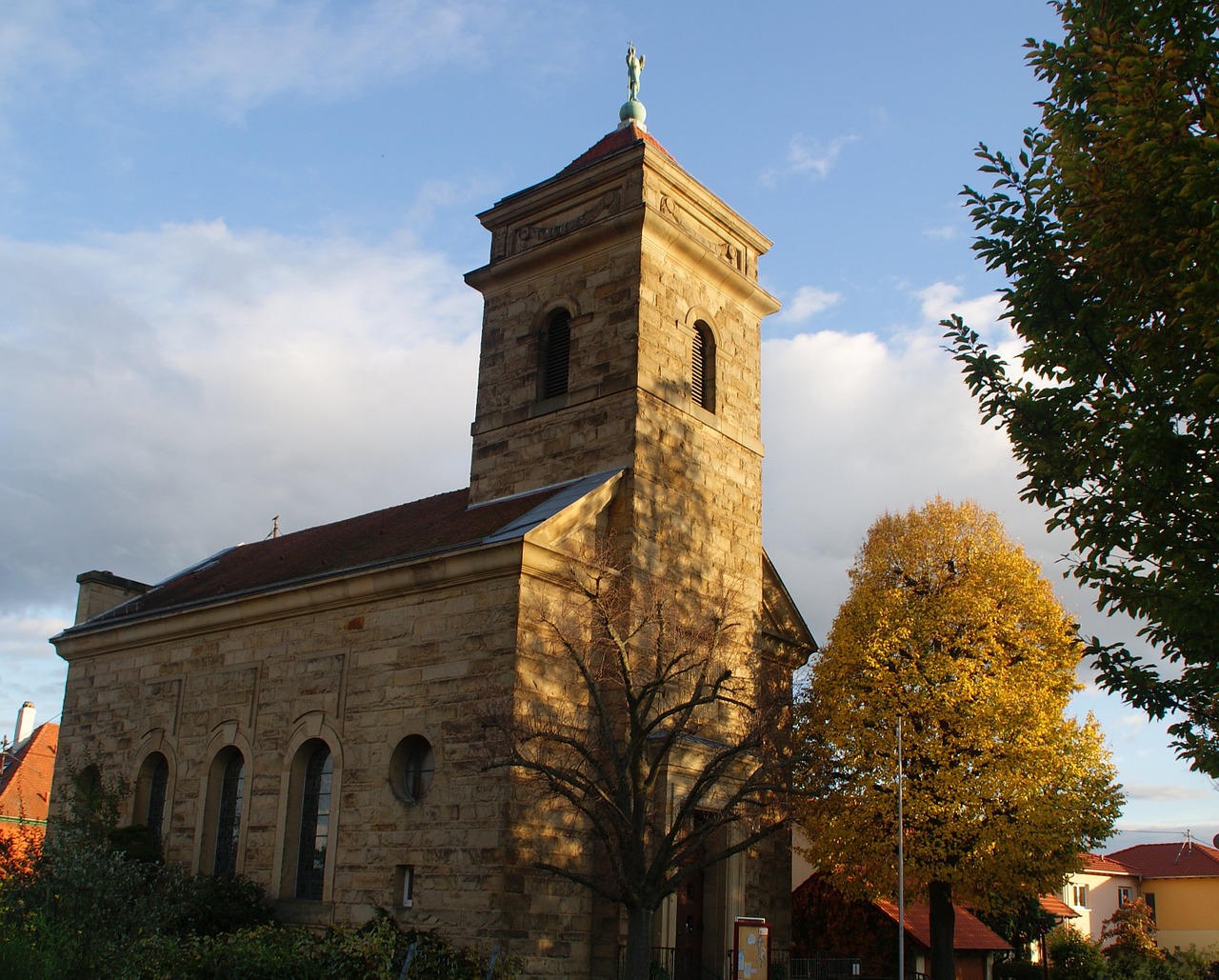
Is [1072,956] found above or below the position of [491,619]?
below

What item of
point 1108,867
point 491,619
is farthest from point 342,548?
point 1108,867

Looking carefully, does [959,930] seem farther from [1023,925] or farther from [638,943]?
[638,943]

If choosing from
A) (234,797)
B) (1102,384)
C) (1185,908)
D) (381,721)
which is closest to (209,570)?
(234,797)

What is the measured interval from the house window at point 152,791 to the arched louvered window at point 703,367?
1365cm

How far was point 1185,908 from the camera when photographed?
2141 inches

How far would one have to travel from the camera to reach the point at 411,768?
1994 cm

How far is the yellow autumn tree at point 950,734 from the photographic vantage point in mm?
21094

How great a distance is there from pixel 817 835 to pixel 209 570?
57.7 ft

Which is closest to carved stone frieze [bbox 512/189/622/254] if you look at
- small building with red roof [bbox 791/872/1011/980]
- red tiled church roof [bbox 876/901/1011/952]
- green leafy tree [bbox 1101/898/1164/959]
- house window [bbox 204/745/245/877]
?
house window [bbox 204/745/245/877]

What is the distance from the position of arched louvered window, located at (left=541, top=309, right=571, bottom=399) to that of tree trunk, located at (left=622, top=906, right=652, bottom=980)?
1122 cm

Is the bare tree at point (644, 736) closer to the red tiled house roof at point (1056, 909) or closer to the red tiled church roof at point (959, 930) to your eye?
the red tiled church roof at point (959, 930)

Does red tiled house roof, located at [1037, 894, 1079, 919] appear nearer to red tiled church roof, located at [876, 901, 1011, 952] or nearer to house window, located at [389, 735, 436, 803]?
red tiled church roof, located at [876, 901, 1011, 952]

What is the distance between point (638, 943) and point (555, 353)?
12520 mm

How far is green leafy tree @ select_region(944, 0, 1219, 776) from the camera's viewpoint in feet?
31.1
